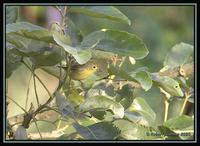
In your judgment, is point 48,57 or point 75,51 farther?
point 48,57

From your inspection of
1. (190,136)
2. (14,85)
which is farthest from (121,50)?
(14,85)

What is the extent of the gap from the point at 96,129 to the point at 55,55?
0.17 metres

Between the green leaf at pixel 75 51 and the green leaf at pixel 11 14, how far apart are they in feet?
0.77

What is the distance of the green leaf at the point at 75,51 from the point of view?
907mm

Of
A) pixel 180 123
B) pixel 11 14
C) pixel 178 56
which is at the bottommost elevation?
pixel 180 123

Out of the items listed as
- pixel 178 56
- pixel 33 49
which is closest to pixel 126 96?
pixel 33 49

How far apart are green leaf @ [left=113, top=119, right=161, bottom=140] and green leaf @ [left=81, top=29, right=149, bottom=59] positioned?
14 cm

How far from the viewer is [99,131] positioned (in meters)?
0.99

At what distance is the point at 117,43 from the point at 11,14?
298 mm

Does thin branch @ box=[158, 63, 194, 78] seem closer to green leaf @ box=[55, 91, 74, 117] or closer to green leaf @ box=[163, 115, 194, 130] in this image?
green leaf @ box=[163, 115, 194, 130]

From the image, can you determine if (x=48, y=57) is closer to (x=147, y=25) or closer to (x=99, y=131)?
(x=99, y=131)

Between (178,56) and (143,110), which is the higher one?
(178,56)

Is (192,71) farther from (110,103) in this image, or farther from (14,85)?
(14,85)

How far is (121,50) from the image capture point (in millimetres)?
976
